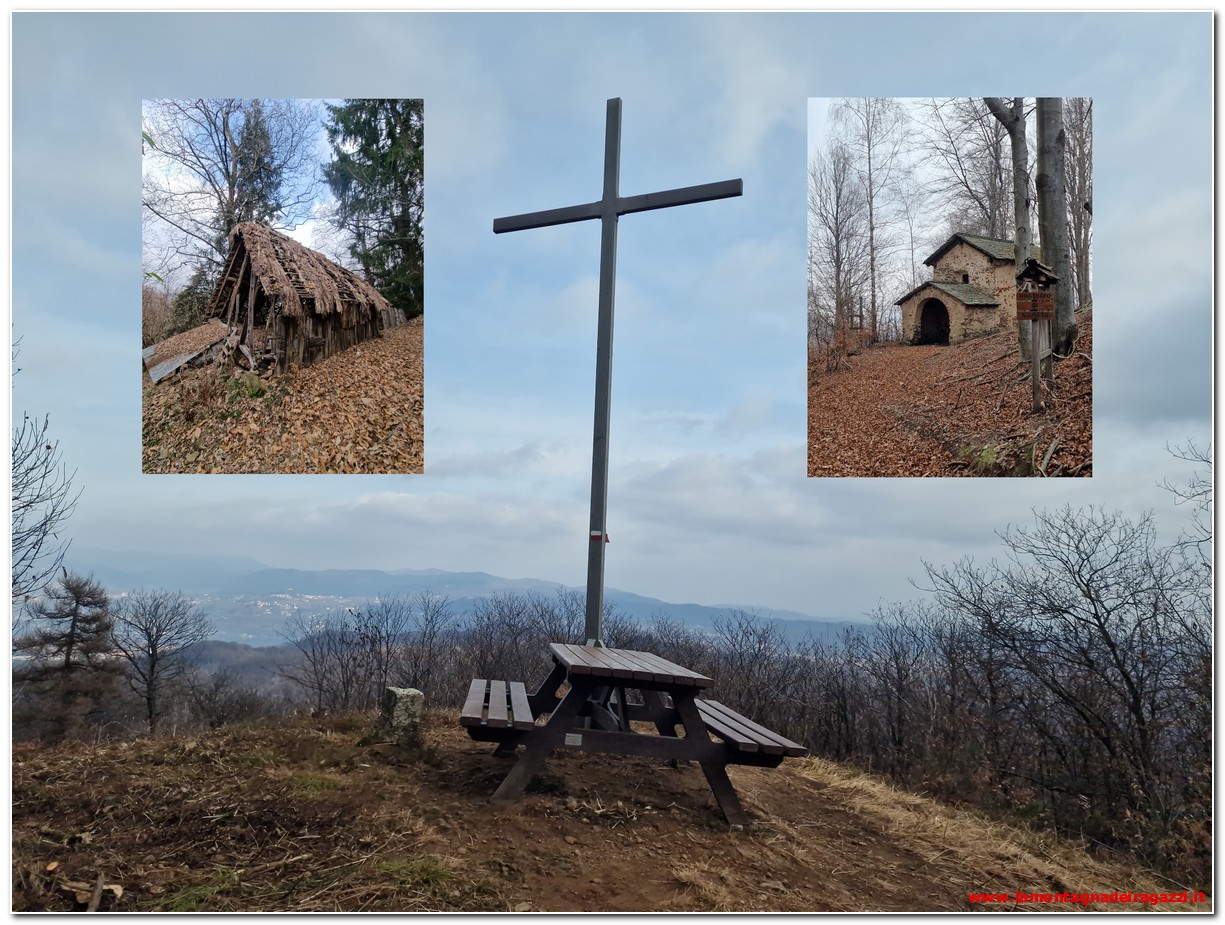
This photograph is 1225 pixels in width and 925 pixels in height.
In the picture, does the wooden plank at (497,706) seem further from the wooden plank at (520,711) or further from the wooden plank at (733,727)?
the wooden plank at (733,727)

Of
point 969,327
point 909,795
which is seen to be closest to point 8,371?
point 909,795

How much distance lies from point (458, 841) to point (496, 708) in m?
0.79

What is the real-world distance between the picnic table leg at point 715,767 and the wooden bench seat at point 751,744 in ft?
0.20

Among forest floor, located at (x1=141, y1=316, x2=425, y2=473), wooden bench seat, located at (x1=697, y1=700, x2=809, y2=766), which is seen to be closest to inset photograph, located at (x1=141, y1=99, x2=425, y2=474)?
forest floor, located at (x1=141, y1=316, x2=425, y2=473)

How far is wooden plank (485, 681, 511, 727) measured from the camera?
4.08m

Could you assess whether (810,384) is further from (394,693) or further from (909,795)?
(394,693)

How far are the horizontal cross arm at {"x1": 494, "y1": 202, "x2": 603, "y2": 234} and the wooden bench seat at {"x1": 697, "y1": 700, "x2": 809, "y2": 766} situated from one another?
351 cm

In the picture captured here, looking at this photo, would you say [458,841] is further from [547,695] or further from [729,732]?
[547,695]

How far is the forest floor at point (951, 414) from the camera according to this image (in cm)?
763

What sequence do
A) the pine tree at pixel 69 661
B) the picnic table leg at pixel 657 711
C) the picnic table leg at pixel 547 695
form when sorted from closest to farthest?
1. the picnic table leg at pixel 657 711
2. the picnic table leg at pixel 547 695
3. the pine tree at pixel 69 661

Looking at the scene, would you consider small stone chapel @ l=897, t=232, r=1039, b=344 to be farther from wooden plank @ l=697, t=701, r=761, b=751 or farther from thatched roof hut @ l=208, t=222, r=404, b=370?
thatched roof hut @ l=208, t=222, r=404, b=370

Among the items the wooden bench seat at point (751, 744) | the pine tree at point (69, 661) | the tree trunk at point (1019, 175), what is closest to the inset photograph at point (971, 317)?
the tree trunk at point (1019, 175)

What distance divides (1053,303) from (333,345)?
7103 mm

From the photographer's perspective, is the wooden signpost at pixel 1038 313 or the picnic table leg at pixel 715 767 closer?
the picnic table leg at pixel 715 767
